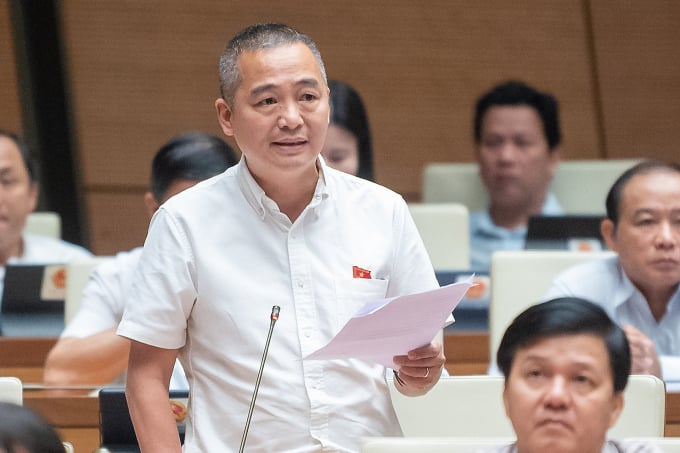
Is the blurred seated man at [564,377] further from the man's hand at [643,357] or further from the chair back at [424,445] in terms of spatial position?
the man's hand at [643,357]

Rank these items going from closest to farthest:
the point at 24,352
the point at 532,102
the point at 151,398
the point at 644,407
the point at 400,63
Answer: the point at 151,398 → the point at 644,407 → the point at 24,352 → the point at 532,102 → the point at 400,63

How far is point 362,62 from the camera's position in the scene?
20.9 feet

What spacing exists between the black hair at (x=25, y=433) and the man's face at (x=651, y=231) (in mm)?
2170

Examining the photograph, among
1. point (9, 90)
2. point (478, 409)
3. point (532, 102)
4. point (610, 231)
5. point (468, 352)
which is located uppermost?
point (9, 90)

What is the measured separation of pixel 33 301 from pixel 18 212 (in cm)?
74

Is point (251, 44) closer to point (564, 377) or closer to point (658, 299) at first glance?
point (564, 377)

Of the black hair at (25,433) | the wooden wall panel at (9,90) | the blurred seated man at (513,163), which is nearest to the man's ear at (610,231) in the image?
the blurred seated man at (513,163)

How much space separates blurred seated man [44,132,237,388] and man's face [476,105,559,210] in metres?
1.84

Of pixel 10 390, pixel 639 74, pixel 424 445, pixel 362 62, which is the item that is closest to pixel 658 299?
pixel 424 445

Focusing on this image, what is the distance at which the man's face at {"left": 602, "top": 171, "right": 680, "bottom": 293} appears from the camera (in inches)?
143

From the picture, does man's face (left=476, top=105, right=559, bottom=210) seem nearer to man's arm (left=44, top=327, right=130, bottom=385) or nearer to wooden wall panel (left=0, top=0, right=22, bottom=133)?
man's arm (left=44, top=327, right=130, bottom=385)

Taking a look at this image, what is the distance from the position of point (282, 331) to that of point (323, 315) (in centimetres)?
9

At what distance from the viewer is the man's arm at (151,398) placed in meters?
2.29

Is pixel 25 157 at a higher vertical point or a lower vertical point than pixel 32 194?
higher
